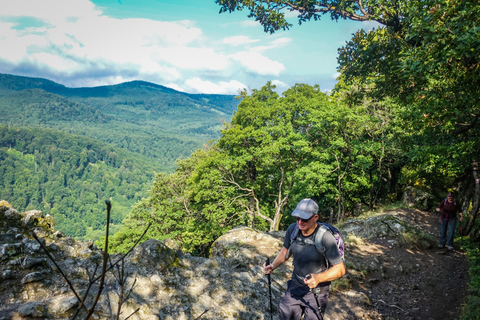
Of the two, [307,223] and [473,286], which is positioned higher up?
[307,223]

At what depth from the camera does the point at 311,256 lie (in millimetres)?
4031

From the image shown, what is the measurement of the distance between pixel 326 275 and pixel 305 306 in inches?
32.3

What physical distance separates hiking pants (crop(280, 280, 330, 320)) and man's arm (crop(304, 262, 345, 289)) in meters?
0.50

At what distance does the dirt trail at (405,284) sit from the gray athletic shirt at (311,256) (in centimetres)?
337

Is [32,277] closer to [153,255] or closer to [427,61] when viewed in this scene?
[153,255]

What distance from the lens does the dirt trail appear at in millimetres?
6812

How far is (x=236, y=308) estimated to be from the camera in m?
5.94

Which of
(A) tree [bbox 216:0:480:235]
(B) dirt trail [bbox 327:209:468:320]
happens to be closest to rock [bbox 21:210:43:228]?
(B) dirt trail [bbox 327:209:468:320]

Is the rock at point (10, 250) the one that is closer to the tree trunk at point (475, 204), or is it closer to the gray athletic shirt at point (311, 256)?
the gray athletic shirt at point (311, 256)

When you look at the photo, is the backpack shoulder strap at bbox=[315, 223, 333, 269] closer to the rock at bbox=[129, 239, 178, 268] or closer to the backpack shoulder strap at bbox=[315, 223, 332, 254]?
the backpack shoulder strap at bbox=[315, 223, 332, 254]

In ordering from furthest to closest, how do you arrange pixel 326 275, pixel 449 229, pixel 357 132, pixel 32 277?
pixel 357 132
pixel 449 229
pixel 32 277
pixel 326 275

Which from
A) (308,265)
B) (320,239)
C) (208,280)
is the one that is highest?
(320,239)

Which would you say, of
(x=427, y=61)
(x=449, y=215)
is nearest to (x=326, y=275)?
(x=427, y=61)

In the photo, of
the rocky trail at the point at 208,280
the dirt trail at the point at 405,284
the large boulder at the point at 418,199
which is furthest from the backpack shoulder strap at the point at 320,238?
the large boulder at the point at 418,199
